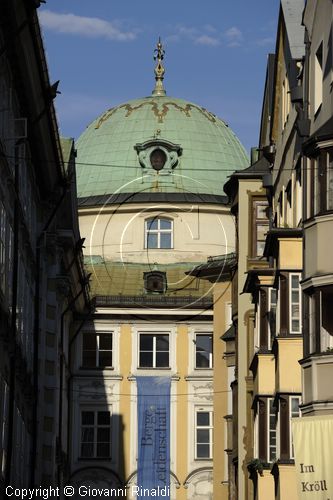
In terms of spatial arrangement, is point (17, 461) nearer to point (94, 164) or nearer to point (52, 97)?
point (52, 97)

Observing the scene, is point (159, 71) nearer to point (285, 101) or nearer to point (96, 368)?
point (96, 368)

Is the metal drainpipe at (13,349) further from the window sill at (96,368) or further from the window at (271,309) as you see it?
the window sill at (96,368)

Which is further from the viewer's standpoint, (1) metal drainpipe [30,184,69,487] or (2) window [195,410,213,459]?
(2) window [195,410,213,459]

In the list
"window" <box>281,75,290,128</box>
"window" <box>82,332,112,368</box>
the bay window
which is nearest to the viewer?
the bay window

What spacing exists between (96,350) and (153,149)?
45.0 feet

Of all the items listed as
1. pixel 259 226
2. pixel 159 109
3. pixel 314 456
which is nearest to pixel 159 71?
pixel 159 109

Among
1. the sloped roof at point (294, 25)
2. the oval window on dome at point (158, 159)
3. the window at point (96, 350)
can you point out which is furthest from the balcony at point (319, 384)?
the oval window on dome at point (158, 159)

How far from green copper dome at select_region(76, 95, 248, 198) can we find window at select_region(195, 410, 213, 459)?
13729mm

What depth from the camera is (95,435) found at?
285ft

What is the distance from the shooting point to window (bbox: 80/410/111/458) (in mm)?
86812

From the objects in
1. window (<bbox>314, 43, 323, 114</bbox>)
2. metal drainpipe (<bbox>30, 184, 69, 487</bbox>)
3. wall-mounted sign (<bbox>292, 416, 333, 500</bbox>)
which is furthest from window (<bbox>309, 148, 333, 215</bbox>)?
metal drainpipe (<bbox>30, 184, 69, 487</bbox>)

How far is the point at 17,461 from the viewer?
48031 mm

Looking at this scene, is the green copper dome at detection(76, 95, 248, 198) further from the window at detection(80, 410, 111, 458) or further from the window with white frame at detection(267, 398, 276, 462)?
the window with white frame at detection(267, 398, 276, 462)

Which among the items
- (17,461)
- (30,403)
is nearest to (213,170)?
(30,403)
